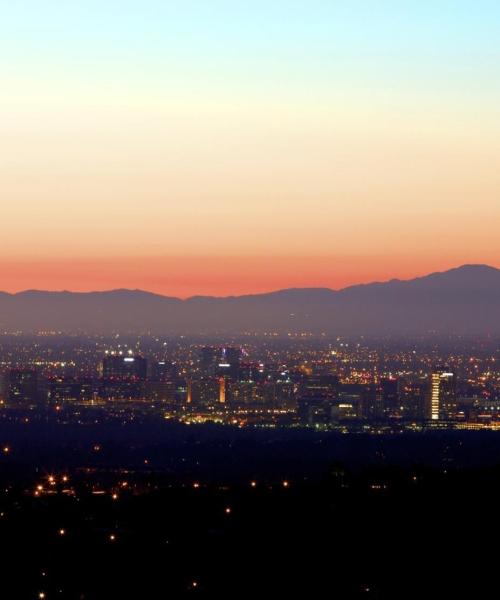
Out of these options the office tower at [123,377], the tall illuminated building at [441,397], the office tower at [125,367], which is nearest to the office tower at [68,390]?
the office tower at [123,377]

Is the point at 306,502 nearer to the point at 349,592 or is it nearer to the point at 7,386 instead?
the point at 349,592

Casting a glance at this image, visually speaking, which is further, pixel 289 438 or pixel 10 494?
pixel 289 438

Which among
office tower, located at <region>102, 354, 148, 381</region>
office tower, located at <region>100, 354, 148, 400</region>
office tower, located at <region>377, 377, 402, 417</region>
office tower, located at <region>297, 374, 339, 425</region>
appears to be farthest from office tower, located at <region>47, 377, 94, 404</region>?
office tower, located at <region>377, 377, 402, 417</region>

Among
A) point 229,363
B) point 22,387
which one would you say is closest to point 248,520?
point 22,387

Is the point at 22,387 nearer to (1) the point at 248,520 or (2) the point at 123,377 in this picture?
(2) the point at 123,377

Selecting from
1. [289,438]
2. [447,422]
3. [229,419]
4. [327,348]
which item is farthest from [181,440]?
[327,348]

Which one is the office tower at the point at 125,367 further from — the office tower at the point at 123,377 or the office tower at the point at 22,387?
the office tower at the point at 22,387
